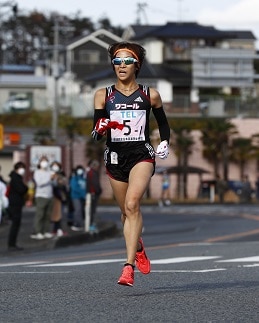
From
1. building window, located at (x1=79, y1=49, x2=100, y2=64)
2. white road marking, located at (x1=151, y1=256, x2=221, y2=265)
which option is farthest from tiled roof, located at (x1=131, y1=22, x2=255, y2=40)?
white road marking, located at (x1=151, y1=256, x2=221, y2=265)

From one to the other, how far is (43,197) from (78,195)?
5.04 m

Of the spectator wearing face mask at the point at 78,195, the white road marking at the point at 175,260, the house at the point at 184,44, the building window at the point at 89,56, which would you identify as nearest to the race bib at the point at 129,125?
the white road marking at the point at 175,260

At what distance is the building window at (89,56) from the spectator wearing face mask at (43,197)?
6230 cm

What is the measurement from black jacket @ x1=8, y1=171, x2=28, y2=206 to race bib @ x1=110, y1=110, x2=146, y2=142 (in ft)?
41.2

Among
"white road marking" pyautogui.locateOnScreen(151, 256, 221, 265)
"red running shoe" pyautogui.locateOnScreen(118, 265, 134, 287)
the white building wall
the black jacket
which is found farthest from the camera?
the white building wall

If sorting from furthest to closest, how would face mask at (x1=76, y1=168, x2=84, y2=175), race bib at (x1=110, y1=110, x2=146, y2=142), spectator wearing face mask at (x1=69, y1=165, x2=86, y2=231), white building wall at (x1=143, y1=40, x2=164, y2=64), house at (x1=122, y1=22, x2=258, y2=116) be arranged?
white building wall at (x1=143, y1=40, x2=164, y2=64), house at (x1=122, y1=22, x2=258, y2=116), face mask at (x1=76, y1=168, x2=84, y2=175), spectator wearing face mask at (x1=69, y1=165, x2=86, y2=231), race bib at (x1=110, y1=110, x2=146, y2=142)

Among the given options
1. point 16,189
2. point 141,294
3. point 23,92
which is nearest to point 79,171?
point 16,189

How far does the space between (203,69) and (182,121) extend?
2510cm

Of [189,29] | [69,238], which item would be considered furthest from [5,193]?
[189,29]

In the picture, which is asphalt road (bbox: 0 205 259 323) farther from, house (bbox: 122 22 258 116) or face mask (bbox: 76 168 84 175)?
house (bbox: 122 22 258 116)

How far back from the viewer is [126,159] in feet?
32.0

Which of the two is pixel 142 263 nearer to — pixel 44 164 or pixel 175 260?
pixel 175 260

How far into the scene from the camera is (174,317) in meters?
7.83

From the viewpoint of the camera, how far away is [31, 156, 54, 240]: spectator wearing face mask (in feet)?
80.1
